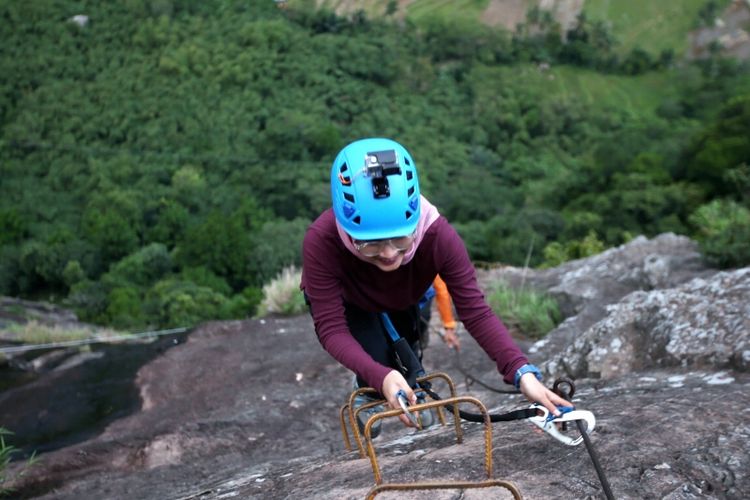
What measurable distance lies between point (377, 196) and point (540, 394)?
824mm

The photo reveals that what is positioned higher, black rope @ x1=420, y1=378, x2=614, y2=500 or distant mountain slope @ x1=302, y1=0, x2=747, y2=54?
distant mountain slope @ x1=302, y1=0, x2=747, y2=54

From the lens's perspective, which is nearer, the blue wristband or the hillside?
the blue wristband

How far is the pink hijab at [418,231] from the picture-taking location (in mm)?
2627

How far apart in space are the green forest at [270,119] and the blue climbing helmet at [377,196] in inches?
1192

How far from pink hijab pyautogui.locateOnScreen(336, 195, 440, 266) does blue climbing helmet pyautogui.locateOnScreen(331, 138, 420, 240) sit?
0.27ft

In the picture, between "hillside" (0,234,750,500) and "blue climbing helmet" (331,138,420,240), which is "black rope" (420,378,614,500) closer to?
"hillside" (0,234,750,500)

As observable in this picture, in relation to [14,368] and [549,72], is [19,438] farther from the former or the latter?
[549,72]

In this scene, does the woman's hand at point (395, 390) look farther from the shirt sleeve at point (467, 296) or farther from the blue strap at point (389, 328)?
the blue strap at point (389, 328)

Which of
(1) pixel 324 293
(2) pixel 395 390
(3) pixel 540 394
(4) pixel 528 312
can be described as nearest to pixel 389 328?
(1) pixel 324 293

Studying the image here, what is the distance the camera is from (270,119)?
65.1 m

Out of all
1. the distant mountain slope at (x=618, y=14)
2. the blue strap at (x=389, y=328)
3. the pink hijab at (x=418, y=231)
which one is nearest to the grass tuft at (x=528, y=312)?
the blue strap at (x=389, y=328)

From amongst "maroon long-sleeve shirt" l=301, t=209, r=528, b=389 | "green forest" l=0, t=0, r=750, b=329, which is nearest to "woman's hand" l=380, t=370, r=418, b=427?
"maroon long-sleeve shirt" l=301, t=209, r=528, b=389

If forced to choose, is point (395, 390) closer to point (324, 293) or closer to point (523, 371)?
point (523, 371)

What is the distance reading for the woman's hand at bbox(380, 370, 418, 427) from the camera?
7.70ft
